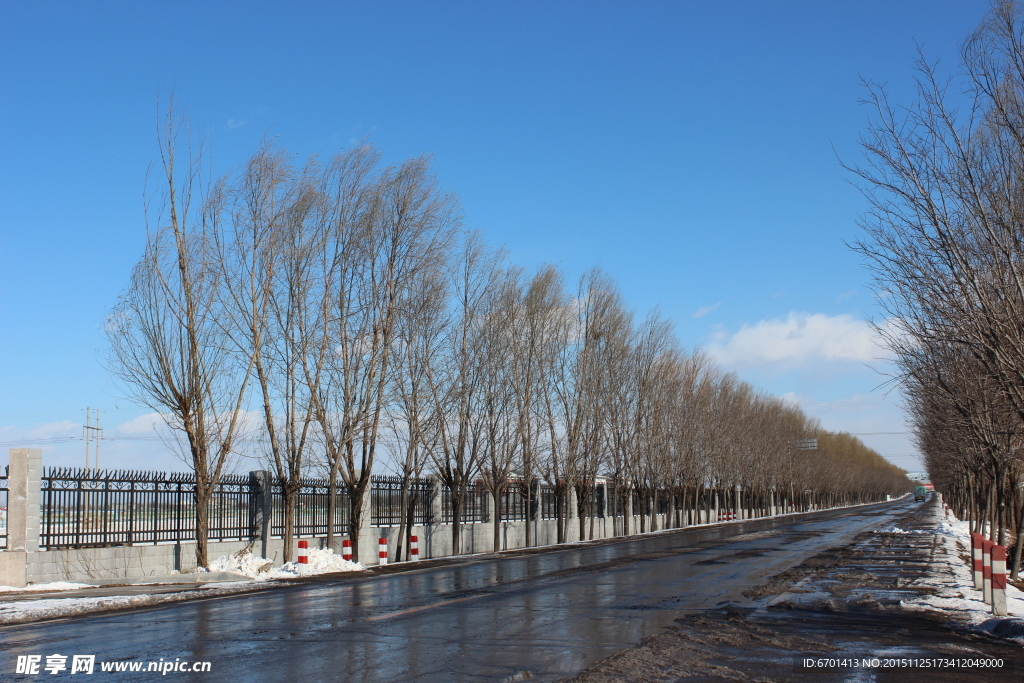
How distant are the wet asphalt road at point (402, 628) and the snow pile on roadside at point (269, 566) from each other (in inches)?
90.2

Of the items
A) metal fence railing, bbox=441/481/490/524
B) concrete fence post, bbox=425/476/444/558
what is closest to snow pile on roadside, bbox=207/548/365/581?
concrete fence post, bbox=425/476/444/558

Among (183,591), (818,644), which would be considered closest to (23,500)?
(183,591)

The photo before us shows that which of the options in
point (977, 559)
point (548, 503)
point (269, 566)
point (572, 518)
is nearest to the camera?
point (977, 559)

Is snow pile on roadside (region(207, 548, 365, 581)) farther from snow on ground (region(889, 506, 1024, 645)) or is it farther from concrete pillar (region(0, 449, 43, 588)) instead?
snow on ground (region(889, 506, 1024, 645))

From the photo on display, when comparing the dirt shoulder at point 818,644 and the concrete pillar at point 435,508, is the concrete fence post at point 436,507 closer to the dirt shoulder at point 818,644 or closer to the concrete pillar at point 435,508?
the concrete pillar at point 435,508

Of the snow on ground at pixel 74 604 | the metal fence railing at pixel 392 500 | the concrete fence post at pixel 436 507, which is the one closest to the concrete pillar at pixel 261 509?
the metal fence railing at pixel 392 500

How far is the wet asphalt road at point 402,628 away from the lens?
7789mm

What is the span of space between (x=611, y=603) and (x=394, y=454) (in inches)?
626

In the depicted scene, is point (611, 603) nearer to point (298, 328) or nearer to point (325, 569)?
point (325, 569)

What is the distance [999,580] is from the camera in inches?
434

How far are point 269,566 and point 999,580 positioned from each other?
15.2 metres

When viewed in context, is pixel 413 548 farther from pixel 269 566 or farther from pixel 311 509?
pixel 269 566

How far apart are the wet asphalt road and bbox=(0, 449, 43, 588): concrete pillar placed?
16.2 ft

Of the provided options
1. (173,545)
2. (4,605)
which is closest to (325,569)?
(173,545)
